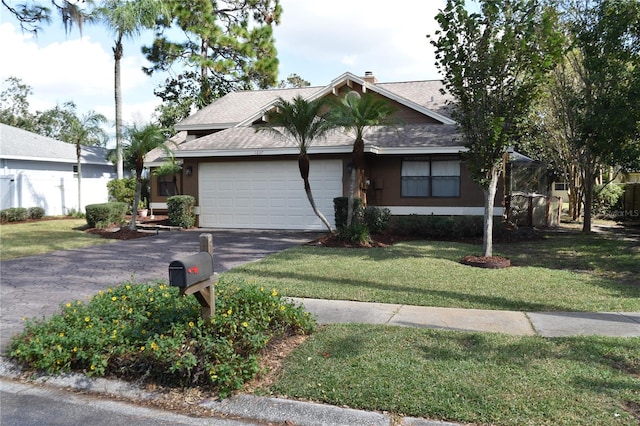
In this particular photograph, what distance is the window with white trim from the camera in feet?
55.1

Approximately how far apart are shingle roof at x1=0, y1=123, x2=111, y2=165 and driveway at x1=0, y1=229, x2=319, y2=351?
42.1 feet

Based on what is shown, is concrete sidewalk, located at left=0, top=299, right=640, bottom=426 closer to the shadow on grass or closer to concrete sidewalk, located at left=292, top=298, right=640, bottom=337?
concrete sidewalk, located at left=292, top=298, right=640, bottom=337

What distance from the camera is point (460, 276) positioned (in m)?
9.29

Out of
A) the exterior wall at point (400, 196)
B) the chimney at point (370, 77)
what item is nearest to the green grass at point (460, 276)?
the exterior wall at point (400, 196)

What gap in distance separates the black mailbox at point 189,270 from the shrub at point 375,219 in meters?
10.7

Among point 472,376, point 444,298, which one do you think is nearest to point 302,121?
point 444,298

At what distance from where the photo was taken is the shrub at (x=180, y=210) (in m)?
17.7

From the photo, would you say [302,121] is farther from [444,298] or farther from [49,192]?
[49,192]

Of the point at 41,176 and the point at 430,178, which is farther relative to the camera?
the point at 41,176

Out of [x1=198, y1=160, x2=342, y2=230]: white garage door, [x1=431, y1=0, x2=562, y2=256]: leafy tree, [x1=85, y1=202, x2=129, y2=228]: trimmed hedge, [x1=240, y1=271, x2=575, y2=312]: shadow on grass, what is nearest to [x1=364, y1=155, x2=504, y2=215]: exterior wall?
[x1=198, y1=160, x2=342, y2=230]: white garage door

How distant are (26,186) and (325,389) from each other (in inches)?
893

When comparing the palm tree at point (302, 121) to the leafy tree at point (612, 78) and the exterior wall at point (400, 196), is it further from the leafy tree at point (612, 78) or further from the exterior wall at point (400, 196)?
the leafy tree at point (612, 78)

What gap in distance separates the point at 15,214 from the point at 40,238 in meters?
6.82

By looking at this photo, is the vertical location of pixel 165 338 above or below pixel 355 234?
below
